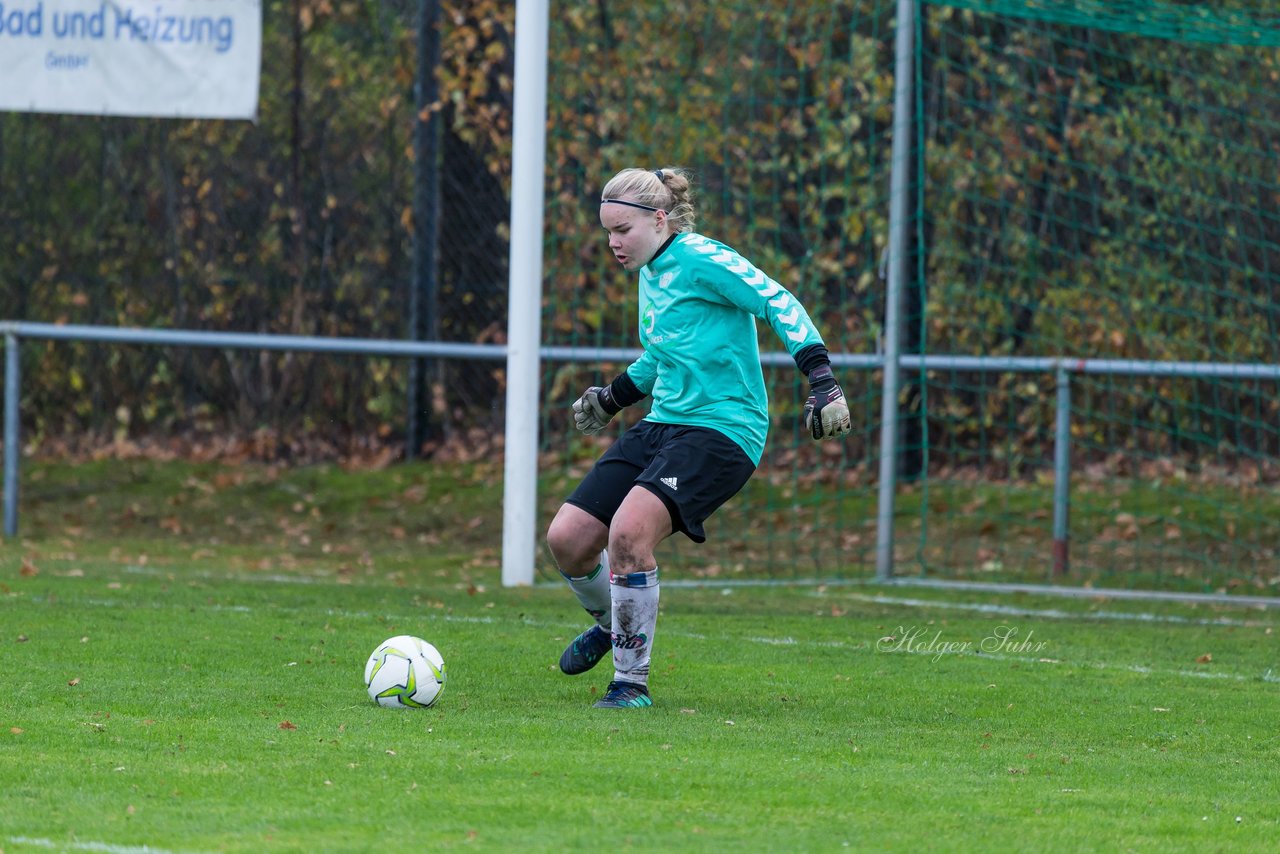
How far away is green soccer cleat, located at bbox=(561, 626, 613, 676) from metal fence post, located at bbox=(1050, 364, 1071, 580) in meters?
4.44

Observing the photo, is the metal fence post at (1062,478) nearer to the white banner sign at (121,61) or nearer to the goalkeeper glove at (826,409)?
the goalkeeper glove at (826,409)

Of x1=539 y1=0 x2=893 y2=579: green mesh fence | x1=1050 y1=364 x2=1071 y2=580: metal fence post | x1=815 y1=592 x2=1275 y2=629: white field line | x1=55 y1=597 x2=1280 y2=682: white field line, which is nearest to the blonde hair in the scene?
x1=55 y1=597 x2=1280 y2=682: white field line

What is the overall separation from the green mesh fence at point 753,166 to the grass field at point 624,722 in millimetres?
2134

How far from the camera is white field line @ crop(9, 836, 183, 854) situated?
3.42m

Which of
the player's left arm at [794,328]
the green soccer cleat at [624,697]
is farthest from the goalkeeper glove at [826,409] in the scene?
the green soccer cleat at [624,697]

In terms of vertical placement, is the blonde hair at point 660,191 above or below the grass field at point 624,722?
above

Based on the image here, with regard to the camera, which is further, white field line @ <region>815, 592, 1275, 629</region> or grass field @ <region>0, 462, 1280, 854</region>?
white field line @ <region>815, 592, 1275, 629</region>

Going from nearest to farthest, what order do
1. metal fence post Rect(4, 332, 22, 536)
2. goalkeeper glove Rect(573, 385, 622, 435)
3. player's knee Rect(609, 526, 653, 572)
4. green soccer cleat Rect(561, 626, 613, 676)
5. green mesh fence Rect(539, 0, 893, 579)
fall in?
1. player's knee Rect(609, 526, 653, 572)
2. green soccer cleat Rect(561, 626, 613, 676)
3. goalkeeper glove Rect(573, 385, 622, 435)
4. metal fence post Rect(4, 332, 22, 536)
5. green mesh fence Rect(539, 0, 893, 579)

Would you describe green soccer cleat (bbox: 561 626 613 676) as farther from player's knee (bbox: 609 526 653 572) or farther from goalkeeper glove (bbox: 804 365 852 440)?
goalkeeper glove (bbox: 804 365 852 440)

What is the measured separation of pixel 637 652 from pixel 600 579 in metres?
0.40

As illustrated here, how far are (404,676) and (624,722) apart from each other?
67 cm

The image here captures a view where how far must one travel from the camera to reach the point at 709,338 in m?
5.49

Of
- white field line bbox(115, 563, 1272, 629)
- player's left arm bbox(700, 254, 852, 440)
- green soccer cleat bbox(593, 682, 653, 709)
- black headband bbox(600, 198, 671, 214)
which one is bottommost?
white field line bbox(115, 563, 1272, 629)

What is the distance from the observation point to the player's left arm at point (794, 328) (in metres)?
5.04
